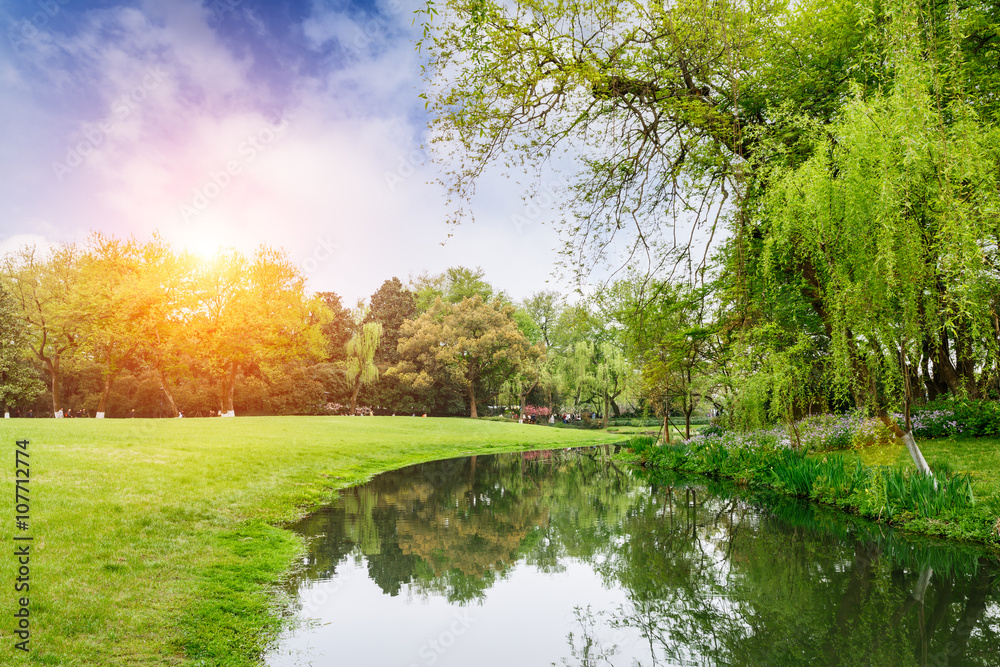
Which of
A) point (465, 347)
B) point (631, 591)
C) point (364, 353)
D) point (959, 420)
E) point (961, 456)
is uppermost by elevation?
point (465, 347)

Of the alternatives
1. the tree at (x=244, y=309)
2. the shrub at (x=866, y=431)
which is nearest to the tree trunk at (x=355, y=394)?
the tree at (x=244, y=309)

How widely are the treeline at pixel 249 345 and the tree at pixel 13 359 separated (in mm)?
94

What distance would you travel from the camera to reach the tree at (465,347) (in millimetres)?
41219

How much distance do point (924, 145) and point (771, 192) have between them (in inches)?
94.5

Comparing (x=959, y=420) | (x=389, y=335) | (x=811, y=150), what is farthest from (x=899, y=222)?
(x=389, y=335)

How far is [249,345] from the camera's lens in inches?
1208

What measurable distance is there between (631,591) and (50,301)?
37608 millimetres

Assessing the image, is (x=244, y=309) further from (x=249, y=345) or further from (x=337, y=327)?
(x=337, y=327)

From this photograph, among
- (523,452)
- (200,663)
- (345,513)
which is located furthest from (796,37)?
(523,452)

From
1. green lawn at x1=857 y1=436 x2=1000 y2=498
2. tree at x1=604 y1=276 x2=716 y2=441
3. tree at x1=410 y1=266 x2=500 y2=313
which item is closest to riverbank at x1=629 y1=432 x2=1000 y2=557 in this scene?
green lawn at x1=857 y1=436 x2=1000 y2=498

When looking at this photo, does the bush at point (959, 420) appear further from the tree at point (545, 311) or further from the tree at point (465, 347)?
the tree at point (545, 311)

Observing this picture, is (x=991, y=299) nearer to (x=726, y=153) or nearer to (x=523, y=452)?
(x=726, y=153)

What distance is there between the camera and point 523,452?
26625mm

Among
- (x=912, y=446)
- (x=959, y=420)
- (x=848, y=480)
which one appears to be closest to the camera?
(x=912, y=446)
